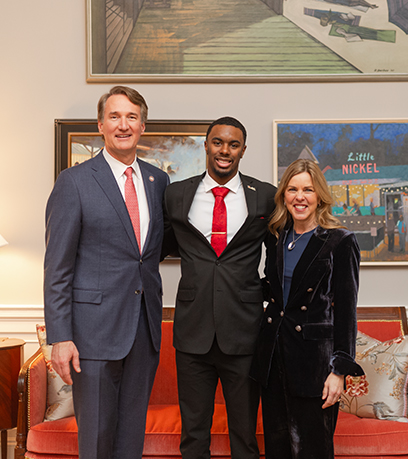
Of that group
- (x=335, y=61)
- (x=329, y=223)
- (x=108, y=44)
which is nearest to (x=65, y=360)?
(x=329, y=223)

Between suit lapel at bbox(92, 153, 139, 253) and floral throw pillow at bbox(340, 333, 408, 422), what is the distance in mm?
1656

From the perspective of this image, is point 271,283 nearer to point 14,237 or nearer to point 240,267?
point 240,267

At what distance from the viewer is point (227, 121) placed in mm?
2172

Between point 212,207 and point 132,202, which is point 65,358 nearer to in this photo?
point 132,202

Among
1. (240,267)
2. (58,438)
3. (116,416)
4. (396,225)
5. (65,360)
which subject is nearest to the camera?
(65,360)

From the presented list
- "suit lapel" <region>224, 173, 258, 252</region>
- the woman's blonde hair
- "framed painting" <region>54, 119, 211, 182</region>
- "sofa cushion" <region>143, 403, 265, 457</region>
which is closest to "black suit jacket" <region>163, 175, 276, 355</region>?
"suit lapel" <region>224, 173, 258, 252</region>

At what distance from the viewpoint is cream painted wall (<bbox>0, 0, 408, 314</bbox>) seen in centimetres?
328

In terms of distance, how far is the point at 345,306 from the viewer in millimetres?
1803

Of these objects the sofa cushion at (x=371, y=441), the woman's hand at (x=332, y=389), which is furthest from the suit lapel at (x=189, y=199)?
the sofa cushion at (x=371, y=441)

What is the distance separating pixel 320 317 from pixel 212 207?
722 millimetres

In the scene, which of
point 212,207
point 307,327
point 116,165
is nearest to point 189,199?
point 212,207

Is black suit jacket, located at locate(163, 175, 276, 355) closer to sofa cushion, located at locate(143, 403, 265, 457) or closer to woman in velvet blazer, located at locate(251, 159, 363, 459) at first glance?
woman in velvet blazer, located at locate(251, 159, 363, 459)

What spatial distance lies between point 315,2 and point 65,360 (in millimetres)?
2931

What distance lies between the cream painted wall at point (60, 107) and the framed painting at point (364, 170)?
0.09 metres
